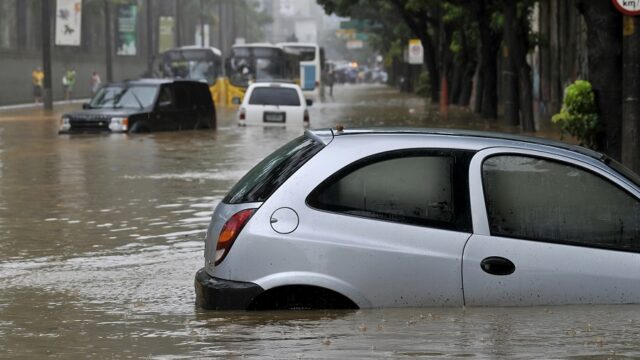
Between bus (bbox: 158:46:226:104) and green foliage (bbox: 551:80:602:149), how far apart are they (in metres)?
40.6

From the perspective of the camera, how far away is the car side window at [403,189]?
7.08m

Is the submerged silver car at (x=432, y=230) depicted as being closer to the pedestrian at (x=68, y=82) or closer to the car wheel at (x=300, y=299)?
the car wheel at (x=300, y=299)

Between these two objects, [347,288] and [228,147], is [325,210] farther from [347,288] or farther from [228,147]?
[228,147]

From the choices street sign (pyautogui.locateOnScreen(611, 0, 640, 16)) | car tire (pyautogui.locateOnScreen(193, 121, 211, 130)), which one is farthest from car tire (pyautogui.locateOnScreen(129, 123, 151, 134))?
street sign (pyautogui.locateOnScreen(611, 0, 640, 16))

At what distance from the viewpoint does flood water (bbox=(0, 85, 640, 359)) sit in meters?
6.71

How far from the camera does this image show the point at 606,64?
53.2 feet

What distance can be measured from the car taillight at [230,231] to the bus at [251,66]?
1914 inches

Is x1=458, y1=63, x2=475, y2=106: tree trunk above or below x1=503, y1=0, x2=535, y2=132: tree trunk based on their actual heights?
below

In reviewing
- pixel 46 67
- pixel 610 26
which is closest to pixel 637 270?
pixel 610 26

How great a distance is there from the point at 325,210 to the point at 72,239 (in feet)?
21.3

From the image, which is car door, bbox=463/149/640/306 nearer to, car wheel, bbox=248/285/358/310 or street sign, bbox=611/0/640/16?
car wheel, bbox=248/285/358/310

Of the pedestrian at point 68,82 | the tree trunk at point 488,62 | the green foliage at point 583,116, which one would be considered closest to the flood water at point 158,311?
the green foliage at point 583,116

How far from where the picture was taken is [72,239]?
42.8 ft

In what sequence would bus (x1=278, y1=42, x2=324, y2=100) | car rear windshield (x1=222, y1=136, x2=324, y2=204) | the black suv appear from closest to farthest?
car rear windshield (x1=222, y1=136, x2=324, y2=204) < the black suv < bus (x1=278, y1=42, x2=324, y2=100)
